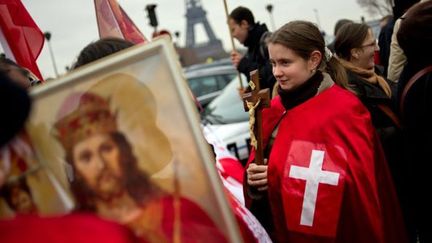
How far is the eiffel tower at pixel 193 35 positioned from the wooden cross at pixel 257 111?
200 feet

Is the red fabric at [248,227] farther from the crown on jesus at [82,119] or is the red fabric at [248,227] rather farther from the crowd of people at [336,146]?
the crown on jesus at [82,119]

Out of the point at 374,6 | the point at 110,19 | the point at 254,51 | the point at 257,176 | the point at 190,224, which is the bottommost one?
the point at 374,6

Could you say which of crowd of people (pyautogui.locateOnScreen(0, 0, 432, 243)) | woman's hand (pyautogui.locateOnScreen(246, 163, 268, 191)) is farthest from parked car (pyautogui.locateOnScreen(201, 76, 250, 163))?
woman's hand (pyautogui.locateOnScreen(246, 163, 268, 191))

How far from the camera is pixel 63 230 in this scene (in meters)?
0.99

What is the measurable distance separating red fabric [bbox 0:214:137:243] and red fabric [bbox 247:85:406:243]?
142 centimetres

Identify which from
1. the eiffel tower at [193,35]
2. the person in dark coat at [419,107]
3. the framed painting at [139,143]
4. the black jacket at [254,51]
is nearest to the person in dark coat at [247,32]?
the black jacket at [254,51]

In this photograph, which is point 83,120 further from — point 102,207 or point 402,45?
point 402,45

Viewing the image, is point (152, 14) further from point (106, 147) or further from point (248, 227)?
point (106, 147)

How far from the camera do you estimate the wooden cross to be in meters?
2.36

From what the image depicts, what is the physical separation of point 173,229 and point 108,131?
0.29 metres

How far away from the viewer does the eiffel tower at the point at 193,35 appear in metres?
63.0

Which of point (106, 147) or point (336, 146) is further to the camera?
point (336, 146)

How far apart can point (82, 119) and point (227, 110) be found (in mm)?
4580

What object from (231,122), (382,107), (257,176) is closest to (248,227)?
(257,176)
